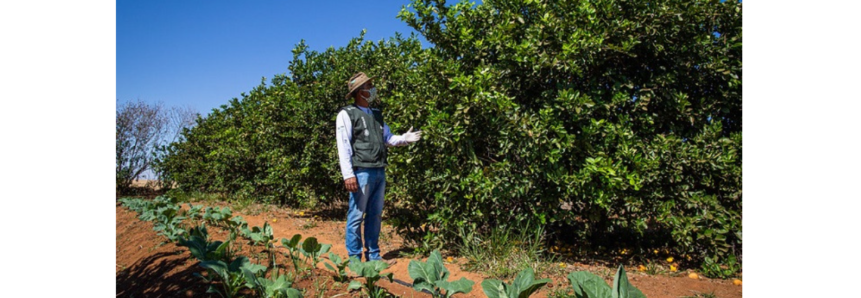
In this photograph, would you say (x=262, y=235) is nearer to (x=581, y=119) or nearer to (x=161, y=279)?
(x=161, y=279)

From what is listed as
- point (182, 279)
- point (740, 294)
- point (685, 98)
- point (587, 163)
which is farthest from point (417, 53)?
point (740, 294)

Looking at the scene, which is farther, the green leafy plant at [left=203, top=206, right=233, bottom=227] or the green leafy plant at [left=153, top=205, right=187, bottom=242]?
the green leafy plant at [left=203, top=206, right=233, bottom=227]

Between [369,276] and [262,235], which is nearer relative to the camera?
[369,276]

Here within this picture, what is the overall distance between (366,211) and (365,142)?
66 centimetres

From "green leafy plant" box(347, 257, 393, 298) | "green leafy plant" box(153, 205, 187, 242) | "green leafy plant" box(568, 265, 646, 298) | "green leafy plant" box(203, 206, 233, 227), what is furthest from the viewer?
"green leafy plant" box(203, 206, 233, 227)

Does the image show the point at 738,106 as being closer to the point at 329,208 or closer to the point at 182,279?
the point at 182,279

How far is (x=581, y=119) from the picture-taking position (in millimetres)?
3873

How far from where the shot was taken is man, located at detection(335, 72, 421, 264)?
12.3ft

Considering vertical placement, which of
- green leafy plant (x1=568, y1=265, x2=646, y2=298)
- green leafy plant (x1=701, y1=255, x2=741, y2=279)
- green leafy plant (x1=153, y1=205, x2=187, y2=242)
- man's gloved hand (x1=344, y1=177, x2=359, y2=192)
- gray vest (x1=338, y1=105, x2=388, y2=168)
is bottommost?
green leafy plant (x1=701, y1=255, x2=741, y2=279)

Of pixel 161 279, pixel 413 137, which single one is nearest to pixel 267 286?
pixel 161 279

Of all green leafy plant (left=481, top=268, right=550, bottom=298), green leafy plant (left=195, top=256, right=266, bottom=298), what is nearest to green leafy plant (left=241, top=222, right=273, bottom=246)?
green leafy plant (left=195, top=256, right=266, bottom=298)

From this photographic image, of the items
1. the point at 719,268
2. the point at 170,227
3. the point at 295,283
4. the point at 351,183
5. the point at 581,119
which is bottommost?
the point at 719,268

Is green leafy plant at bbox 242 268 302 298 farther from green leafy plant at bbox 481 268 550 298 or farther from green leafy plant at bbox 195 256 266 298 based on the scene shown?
green leafy plant at bbox 481 268 550 298

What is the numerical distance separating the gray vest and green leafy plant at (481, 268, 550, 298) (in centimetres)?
181
